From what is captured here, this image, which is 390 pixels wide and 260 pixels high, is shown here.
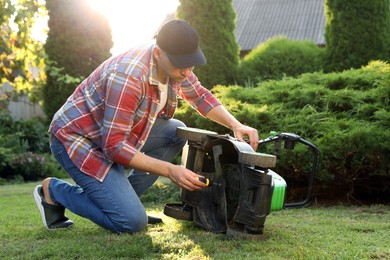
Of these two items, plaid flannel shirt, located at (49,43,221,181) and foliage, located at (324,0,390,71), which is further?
foliage, located at (324,0,390,71)

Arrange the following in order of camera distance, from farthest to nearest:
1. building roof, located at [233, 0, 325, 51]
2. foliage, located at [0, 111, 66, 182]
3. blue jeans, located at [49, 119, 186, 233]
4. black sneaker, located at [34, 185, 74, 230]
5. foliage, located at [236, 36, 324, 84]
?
building roof, located at [233, 0, 325, 51], foliage, located at [236, 36, 324, 84], foliage, located at [0, 111, 66, 182], black sneaker, located at [34, 185, 74, 230], blue jeans, located at [49, 119, 186, 233]

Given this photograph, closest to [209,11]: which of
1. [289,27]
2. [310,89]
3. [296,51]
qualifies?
[296,51]

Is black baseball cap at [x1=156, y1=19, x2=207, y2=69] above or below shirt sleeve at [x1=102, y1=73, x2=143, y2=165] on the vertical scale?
above

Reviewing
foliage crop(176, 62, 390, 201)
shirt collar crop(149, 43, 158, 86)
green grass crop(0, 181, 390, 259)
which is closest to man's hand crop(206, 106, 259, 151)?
green grass crop(0, 181, 390, 259)

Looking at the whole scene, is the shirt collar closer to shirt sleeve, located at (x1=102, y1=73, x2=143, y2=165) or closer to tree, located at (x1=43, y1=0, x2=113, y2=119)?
shirt sleeve, located at (x1=102, y1=73, x2=143, y2=165)

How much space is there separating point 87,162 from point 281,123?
2.21 metres

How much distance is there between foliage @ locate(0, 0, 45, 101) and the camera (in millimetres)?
6023

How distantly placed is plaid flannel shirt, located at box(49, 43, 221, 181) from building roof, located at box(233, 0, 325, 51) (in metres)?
17.9

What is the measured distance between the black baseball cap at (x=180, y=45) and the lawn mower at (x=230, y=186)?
1.60ft

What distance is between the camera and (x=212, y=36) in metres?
9.40

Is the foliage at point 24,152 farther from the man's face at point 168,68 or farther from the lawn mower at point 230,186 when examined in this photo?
the man's face at point 168,68

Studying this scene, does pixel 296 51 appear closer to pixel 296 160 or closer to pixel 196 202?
pixel 296 160

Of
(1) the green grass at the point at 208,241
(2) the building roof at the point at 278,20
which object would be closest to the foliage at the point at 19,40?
(1) the green grass at the point at 208,241

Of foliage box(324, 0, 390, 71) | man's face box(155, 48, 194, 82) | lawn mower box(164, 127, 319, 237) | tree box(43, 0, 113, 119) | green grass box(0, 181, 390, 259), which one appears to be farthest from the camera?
tree box(43, 0, 113, 119)
